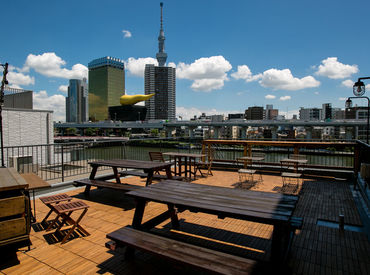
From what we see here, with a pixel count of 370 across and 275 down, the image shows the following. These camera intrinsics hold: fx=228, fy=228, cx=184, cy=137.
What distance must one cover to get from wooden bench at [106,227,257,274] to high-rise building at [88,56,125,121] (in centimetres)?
17134

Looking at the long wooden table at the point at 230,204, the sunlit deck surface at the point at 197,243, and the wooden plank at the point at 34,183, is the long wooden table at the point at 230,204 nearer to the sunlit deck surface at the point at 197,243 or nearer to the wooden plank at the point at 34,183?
the sunlit deck surface at the point at 197,243

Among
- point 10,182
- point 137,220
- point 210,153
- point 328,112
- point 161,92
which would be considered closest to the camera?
point 10,182

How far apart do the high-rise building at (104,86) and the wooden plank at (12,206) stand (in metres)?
171

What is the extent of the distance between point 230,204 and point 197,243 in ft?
2.37

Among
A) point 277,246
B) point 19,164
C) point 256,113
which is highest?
point 256,113

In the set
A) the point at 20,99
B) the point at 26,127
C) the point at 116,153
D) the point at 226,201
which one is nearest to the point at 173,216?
the point at 226,201

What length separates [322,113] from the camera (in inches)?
6964

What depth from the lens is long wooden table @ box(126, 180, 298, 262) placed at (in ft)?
7.29

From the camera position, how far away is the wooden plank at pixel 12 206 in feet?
8.81

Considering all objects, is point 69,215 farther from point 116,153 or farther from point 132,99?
point 132,99

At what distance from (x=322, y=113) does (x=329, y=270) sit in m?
204

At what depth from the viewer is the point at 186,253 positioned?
87.3 inches

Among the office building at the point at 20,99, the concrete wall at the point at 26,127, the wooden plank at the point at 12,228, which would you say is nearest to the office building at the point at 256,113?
the office building at the point at 20,99

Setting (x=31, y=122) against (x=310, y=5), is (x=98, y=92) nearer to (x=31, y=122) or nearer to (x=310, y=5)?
(x=31, y=122)
